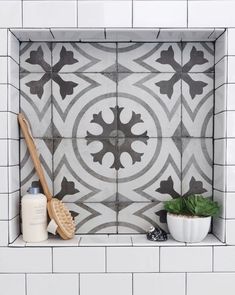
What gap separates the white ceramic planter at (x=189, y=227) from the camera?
3.38 ft

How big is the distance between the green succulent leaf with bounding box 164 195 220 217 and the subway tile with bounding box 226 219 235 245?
50 millimetres

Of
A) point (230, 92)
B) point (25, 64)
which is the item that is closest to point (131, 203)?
point (230, 92)

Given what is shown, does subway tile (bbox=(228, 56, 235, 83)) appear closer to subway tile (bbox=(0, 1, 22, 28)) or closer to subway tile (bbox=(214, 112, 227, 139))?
subway tile (bbox=(214, 112, 227, 139))

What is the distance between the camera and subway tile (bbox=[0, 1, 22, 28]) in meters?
1.03

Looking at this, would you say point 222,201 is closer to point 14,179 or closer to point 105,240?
point 105,240

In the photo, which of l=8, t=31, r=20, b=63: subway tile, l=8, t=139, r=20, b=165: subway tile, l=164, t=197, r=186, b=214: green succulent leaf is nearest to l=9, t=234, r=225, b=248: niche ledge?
l=164, t=197, r=186, b=214: green succulent leaf

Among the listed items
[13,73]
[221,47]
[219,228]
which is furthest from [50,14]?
[219,228]
